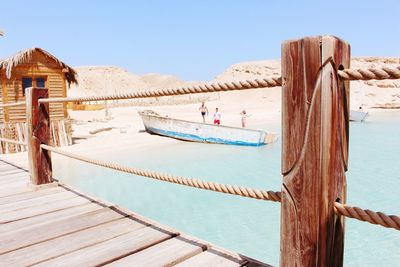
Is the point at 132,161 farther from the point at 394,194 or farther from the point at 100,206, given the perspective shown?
the point at 100,206

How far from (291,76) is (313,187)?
42cm

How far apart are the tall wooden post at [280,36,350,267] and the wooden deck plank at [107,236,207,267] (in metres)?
0.80

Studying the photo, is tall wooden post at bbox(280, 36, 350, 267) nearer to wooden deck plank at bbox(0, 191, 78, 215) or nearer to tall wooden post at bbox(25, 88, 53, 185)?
wooden deck plank at bbox(0, 191, 78, 215)

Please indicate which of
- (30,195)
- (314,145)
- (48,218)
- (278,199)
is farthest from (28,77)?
(314,145)

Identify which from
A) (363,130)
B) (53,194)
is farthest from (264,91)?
(53,194)

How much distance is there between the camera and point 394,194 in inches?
353

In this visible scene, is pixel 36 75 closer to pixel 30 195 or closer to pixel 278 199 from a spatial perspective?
pixel 30 195

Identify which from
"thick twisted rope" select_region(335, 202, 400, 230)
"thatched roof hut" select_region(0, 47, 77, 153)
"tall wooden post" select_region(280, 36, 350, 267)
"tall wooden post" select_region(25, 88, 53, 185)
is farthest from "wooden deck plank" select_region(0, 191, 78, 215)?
"thatched roof hut" select_region(0, 47, 77, 153)

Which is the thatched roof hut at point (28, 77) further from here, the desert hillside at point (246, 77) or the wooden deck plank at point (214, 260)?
the wooden deck plank at point (214, 260)

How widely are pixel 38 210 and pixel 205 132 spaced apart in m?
13.4

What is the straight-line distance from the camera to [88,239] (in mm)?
2250

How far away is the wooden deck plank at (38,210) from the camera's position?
9.06 feet

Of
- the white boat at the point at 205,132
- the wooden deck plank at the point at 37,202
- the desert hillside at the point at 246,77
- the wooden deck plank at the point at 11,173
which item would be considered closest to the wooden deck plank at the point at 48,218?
the wooden deck plank at the point at 37,202

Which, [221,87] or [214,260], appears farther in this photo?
[214,260]
